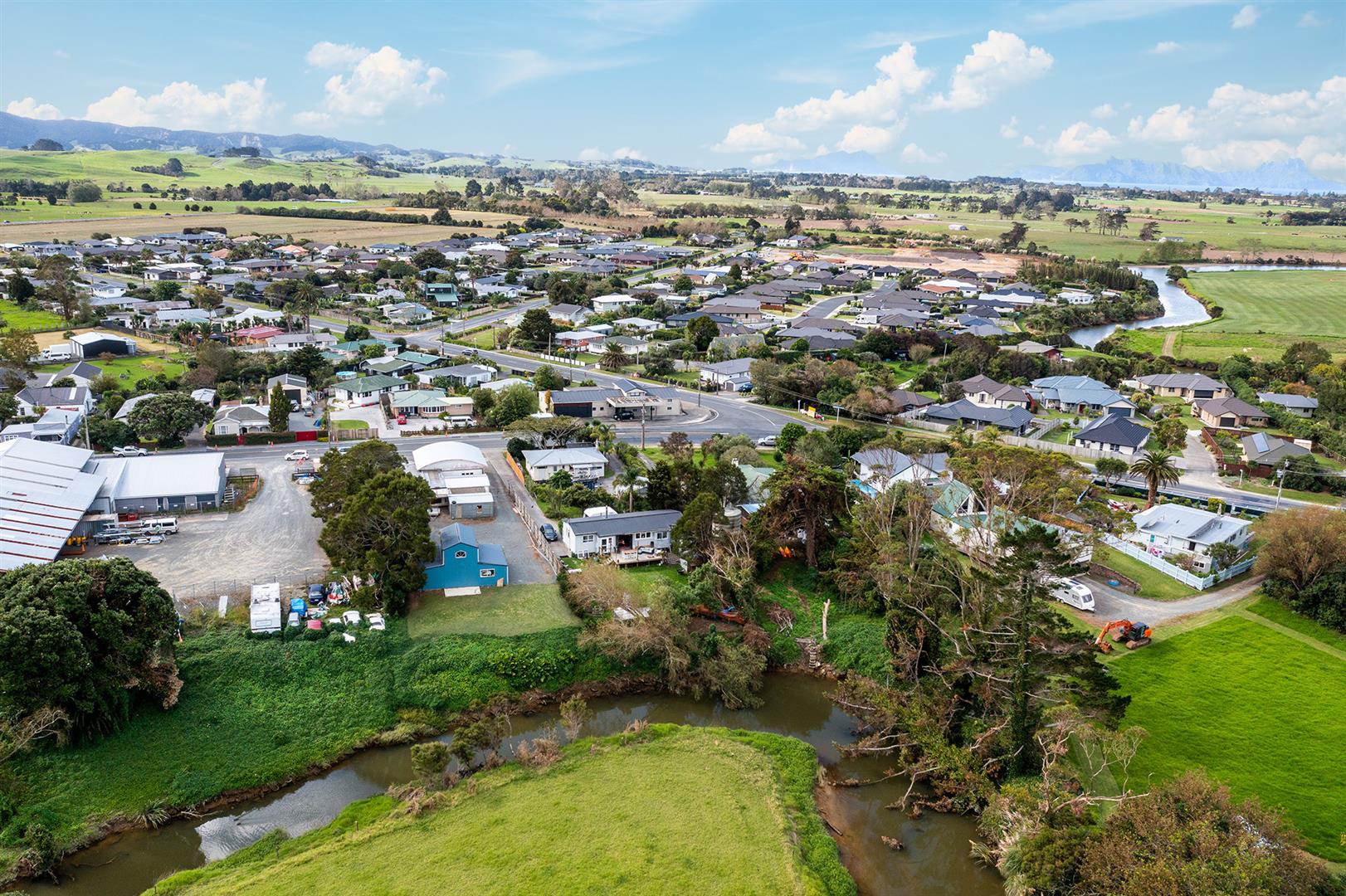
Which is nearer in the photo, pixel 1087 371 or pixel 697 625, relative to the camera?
pixel 697 625

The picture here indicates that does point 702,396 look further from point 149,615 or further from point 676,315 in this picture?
point 149,615

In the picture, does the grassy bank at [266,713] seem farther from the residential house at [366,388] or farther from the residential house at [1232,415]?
the residential house at [1232,415]

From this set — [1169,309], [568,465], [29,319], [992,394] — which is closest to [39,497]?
[568,465]

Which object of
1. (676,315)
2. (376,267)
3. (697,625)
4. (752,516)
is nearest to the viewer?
(697,625)

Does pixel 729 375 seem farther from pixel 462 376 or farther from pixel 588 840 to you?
pixel 588 840

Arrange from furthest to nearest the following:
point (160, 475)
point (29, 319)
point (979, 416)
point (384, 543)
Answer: point (29, 319) → point (979, 416) → point (160, 475) → point (384, 543)

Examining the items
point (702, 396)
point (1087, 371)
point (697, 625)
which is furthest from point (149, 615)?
point (1087, 371)
